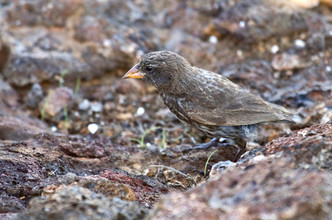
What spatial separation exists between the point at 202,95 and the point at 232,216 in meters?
2.65

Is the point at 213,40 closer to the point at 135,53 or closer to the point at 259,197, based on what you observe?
the point at 135,53

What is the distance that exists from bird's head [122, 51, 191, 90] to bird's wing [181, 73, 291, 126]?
0.29 metres

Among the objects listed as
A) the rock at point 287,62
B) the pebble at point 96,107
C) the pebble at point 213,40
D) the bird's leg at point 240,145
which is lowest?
the pebble at point 96,107

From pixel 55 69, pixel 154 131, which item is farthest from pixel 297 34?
pixel 55 69

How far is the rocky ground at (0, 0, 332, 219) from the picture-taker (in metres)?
3.42

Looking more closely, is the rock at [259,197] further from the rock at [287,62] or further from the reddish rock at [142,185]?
the rock at [287,62]

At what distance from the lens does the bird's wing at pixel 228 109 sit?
458 centimetres

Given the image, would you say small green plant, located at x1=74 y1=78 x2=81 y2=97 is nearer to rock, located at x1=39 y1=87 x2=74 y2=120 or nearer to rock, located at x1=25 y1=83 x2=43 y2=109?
rock, located at x1=39 y1=87 x2=74 y2=120

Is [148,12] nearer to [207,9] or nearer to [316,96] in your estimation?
[207,9]

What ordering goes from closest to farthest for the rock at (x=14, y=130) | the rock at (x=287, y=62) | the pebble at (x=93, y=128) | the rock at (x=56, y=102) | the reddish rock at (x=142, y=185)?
the reddish rock at (x=142, y=185), the rock at (x=14, y=130), the pebble at (x=93, y=128), the rock at (x=56, y=102), the rock at (x=287, y=62)

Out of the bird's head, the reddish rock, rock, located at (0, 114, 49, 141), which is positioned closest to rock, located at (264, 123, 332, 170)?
the reddish rock

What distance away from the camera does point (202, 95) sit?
15.4 feet

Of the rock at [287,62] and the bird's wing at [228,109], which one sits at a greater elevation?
the rock at [287,62]

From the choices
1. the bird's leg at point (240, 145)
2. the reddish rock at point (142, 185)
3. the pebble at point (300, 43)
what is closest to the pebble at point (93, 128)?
the reddish rock at point (142, 185)
